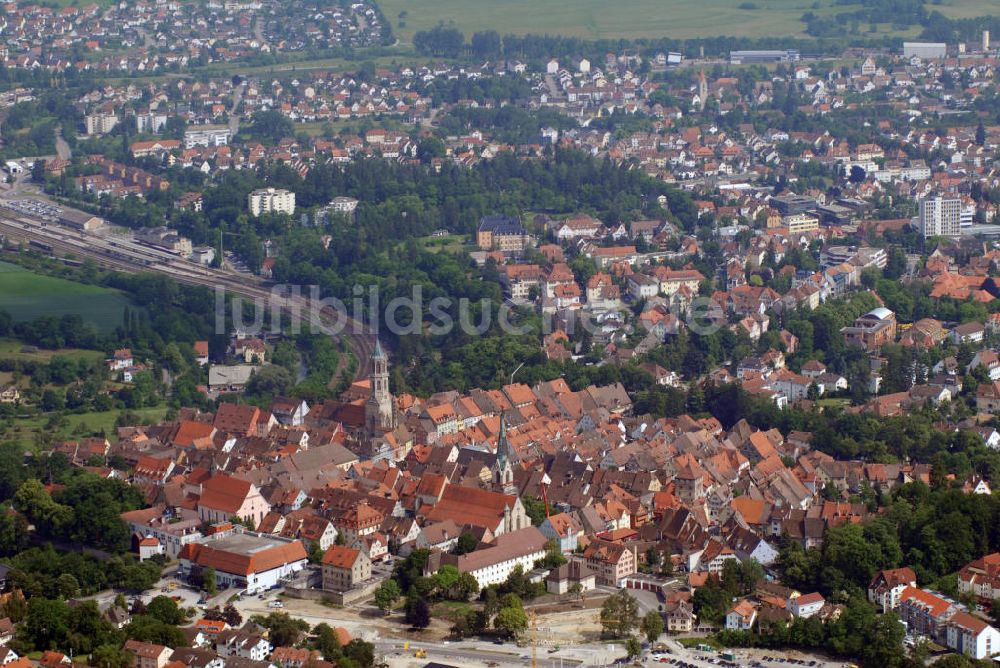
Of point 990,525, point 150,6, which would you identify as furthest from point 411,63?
point 990,525

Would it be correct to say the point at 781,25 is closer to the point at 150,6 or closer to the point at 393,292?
the point at 150,6

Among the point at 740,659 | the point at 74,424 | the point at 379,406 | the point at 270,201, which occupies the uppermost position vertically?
the point at 379,406

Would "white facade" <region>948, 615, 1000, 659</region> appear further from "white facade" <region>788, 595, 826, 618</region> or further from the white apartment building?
the white apartment building

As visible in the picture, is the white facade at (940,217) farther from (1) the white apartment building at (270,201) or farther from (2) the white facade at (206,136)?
(2) the white facade at (206,136)

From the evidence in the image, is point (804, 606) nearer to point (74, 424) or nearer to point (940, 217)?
point (74, 424)

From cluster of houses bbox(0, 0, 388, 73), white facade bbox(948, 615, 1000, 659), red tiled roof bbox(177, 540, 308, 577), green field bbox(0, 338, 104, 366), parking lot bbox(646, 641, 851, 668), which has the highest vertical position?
cluster of houses bbox(0, 0, 388, 73)

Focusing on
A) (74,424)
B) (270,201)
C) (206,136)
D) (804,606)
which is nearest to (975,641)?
(804,606)

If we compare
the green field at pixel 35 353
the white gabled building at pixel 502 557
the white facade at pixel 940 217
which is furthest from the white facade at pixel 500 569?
the white facade at pixel 940 217

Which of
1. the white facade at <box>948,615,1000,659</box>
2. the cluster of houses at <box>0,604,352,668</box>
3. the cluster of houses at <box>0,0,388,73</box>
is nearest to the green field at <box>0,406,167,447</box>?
the cluster of houses at <box>0,604,352,668</box>
